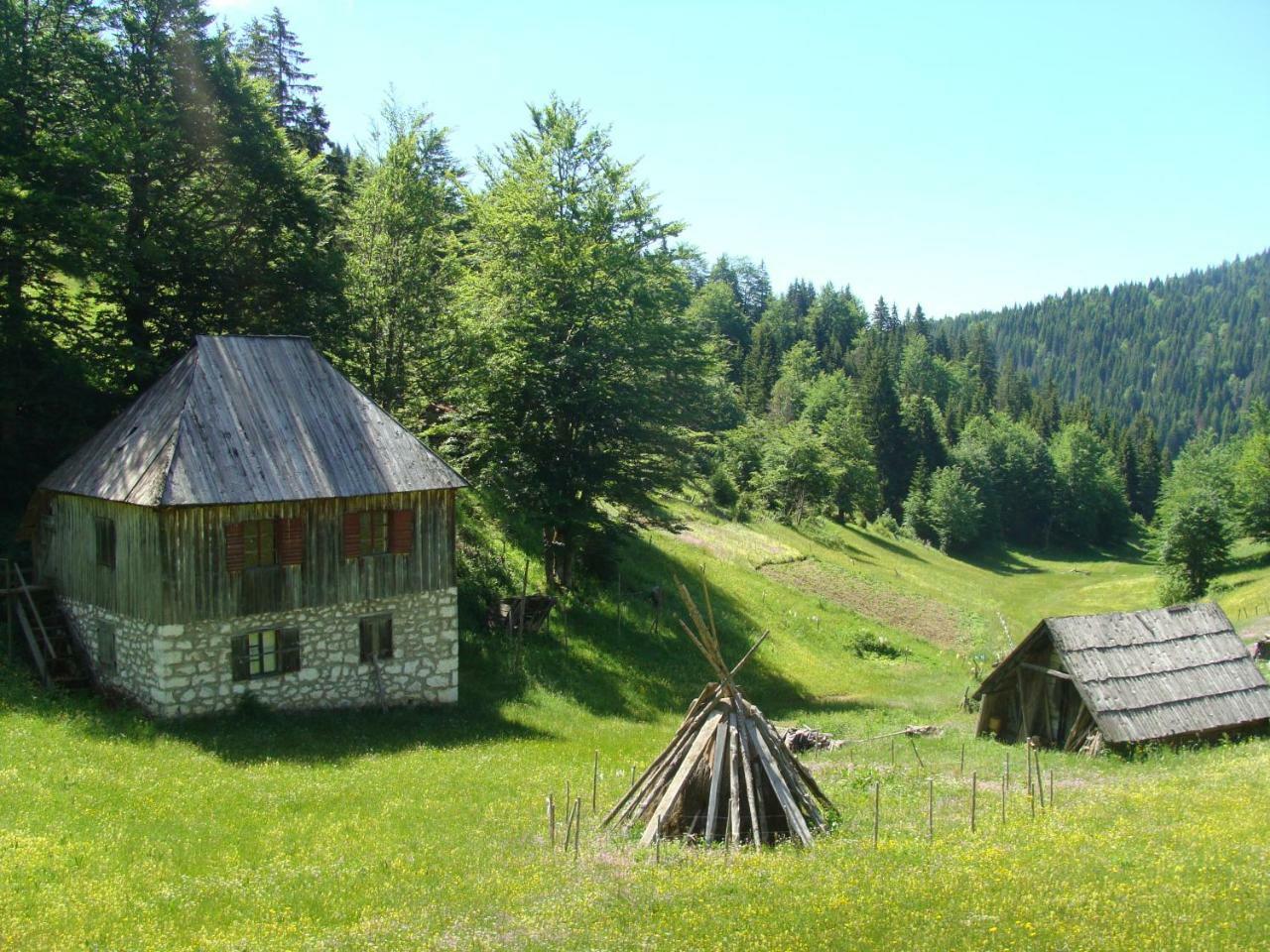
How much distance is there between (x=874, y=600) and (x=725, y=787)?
122 ft

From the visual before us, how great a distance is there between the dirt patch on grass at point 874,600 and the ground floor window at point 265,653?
30.0 m

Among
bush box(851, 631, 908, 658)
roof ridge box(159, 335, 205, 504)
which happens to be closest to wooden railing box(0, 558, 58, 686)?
roof ridge box(159, 335, 205, 504)

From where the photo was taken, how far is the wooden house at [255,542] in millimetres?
22266

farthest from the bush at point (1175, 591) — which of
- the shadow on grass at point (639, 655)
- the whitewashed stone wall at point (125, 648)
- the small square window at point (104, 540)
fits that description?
the small square window at point (104, 540)

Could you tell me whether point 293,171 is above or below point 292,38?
below

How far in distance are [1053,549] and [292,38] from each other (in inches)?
3812

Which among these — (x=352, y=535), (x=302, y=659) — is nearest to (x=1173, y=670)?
(x=352, y=535)

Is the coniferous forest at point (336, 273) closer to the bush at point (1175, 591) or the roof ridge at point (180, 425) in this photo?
the roof ridge at point (180, 425)

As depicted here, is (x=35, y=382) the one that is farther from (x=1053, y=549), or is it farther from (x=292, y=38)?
(x=1053, y=549)

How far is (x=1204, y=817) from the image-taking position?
53.8 feet

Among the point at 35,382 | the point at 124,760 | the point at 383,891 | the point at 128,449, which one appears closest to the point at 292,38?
the point at 35,382

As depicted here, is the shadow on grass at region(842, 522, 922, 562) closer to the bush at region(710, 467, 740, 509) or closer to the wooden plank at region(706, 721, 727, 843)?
the bush at region(710, 467, 740, 509)

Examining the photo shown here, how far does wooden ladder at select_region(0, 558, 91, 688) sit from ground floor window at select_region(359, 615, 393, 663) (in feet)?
21.3

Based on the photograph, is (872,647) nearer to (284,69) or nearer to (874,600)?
(874,600)
